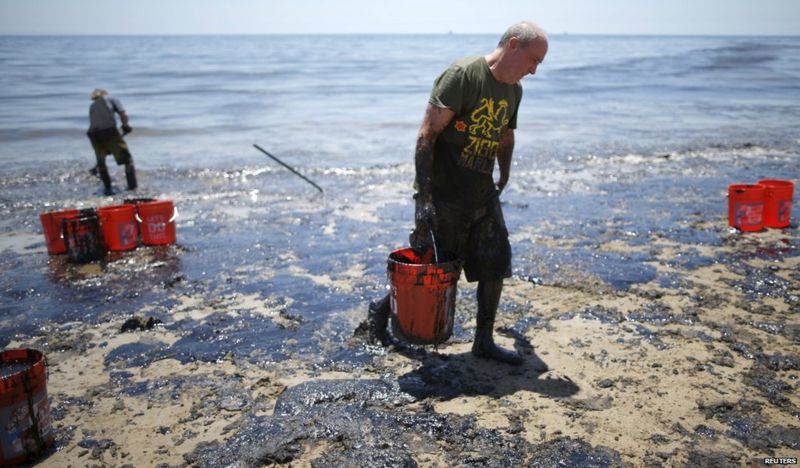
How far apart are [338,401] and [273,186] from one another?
7.15m

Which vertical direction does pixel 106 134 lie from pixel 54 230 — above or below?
above

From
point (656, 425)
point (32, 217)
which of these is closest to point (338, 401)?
point (656, 425)

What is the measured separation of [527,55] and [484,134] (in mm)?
539

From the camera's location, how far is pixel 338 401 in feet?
12.2

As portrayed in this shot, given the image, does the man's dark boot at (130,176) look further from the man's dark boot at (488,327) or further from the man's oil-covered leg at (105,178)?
the man's dark boot at (488,327)

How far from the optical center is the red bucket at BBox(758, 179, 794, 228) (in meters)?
6.79

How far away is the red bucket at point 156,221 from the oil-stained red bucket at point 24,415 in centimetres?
374

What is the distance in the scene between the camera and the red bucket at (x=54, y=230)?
259 inches

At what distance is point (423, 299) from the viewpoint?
3.79m

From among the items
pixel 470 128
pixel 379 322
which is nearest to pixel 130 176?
pixel 379 322

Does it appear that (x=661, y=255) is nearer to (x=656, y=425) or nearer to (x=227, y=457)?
(x=656, y=425)

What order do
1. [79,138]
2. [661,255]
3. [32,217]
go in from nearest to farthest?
[661,255] < [32,217] < [79,138]

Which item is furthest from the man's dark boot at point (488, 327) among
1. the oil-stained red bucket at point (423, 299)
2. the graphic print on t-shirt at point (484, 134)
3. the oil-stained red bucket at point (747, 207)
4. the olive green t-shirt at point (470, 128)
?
the oil-stained red bucket at point (747, 207)

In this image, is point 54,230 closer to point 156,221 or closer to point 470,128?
point 156,221
